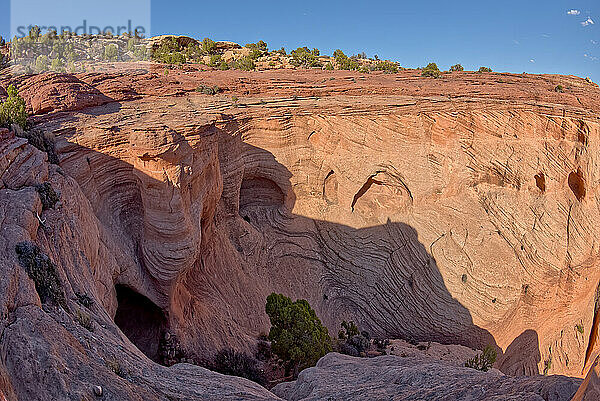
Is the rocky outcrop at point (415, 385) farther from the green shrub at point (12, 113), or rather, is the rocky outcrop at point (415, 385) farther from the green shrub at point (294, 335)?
the green shrub at point (12, 113)

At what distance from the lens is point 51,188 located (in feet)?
29.9

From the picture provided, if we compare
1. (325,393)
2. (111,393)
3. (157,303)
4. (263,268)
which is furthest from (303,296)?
(111,393)

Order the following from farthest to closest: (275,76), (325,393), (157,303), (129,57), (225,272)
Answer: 1. (129,57)
2. (275,76)
3. (225,272)
4. (157,303)
5. (325,393)

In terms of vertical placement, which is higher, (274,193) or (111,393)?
(274,193)

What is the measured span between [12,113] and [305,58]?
2651 centimetres

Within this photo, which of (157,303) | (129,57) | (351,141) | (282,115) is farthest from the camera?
(129,57)

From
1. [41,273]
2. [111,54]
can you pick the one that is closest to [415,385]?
[41,273]

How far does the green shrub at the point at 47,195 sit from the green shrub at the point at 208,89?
10107 mm

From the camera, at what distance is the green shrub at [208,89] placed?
1800cm

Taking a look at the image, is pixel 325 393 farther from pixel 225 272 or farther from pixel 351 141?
pixel 351 141

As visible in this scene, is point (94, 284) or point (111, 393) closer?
point (111, 393)

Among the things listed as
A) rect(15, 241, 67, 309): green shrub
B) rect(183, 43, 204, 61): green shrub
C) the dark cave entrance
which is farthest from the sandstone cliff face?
rect(183, 43, 204, 61): green shrub

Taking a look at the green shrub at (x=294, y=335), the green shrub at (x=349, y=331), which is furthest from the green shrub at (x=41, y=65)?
the green shrub at (x=349, y=331)

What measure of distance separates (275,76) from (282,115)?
17.2ft
